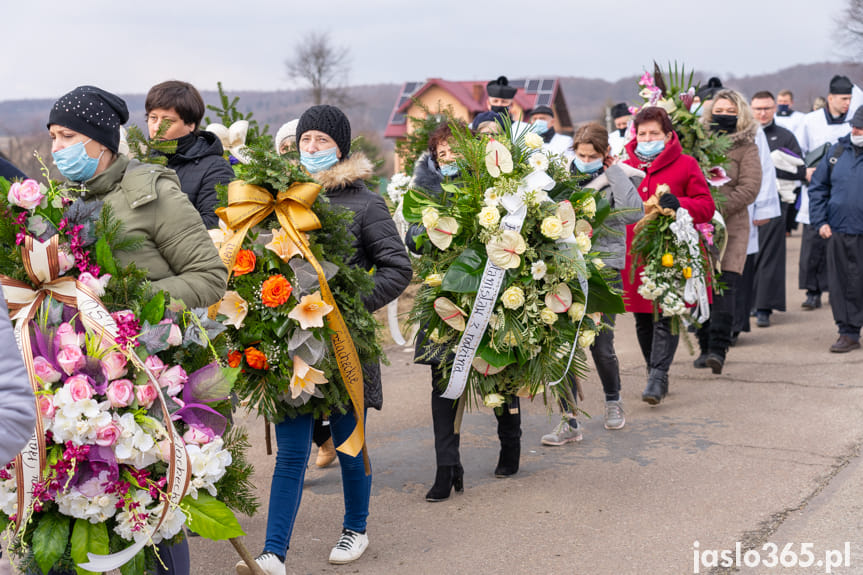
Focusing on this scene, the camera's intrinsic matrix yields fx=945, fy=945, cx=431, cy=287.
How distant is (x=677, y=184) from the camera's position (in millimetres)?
7305

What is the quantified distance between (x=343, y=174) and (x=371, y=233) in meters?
0.32

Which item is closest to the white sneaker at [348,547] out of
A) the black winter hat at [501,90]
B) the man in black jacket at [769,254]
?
the black winter hat at [501,90]

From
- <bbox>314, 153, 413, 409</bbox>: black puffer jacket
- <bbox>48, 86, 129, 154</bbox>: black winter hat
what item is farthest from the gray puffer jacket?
<bbox>48, 86, 129, 154</bbox>: black winter hat

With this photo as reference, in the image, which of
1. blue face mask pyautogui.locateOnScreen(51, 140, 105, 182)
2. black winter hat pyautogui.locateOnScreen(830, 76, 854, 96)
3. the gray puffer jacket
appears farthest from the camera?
black winter hat pyautogui.locateOnScreen(830, 76, 854, 96)

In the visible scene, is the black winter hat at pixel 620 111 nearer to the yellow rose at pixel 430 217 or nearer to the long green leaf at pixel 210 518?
the yellow rose at pixel 430 217

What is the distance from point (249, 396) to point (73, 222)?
141 centimetres

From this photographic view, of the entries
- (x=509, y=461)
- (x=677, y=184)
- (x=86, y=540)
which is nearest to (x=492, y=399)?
(x=509, y=461)

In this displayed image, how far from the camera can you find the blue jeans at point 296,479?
428 centimetres

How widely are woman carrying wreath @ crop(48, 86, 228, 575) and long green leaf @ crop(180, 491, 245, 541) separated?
2.66ft

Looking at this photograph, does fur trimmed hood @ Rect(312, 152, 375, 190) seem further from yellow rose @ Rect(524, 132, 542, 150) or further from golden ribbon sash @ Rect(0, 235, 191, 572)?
golden ribbon sash @ Rect(0, 235, 191, 572)

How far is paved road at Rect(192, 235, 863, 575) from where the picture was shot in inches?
181

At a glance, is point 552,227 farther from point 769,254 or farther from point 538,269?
point 769,254

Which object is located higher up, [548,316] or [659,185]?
[659,185]

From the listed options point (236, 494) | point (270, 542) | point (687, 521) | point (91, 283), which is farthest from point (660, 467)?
point (91, 283)
